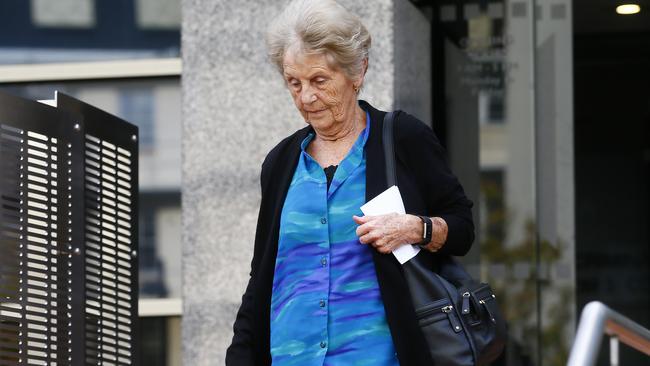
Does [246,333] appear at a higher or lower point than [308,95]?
lower

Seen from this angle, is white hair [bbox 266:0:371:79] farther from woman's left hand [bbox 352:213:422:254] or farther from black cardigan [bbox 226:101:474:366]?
woman's left hand [bbox 352:213:422:254]

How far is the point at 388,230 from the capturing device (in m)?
3.51

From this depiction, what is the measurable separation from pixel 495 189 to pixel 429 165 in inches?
128

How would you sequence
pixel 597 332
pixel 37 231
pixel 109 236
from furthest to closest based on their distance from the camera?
pixel 109 236, pixel 37 231, pixel 597 332

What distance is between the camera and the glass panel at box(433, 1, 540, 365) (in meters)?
6.80

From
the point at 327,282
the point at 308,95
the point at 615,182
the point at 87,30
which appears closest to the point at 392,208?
the point at 327,282

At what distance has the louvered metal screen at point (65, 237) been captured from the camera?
385cm

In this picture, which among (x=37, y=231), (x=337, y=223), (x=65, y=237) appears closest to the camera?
(x=337, y=223)

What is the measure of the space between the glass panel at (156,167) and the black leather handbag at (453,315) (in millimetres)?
3127

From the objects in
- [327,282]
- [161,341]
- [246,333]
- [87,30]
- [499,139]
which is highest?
[87,30]

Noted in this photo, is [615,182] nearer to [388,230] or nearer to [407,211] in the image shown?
[407,211]

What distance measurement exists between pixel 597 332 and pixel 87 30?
13.5 ft

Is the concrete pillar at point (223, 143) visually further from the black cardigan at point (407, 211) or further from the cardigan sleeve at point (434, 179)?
the cardigan sleeve at point (434, 179)

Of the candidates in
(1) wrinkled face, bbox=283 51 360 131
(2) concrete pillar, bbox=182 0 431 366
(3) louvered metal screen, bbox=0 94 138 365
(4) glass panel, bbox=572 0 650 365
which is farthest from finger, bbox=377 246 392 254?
(4) glass panel, bbox=572 0 650 365
